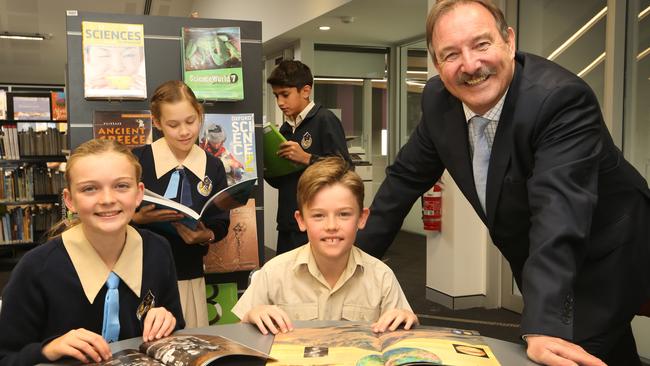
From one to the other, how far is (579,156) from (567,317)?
0.34 metres

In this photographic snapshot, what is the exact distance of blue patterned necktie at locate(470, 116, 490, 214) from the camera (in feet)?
4.82

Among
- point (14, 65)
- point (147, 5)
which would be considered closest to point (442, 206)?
point (147, 5)

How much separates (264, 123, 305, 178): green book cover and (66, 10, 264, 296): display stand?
2.8 inches

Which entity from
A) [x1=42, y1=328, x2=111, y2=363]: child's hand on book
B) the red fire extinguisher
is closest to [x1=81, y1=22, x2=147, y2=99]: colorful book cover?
[x1=42, y1=328, x2=111, y2=363]: child's hand on book

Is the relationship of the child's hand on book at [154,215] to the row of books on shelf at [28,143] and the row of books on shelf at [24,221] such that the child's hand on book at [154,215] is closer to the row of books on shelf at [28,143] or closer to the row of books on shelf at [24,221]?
the row of books on shelf at [24,221]

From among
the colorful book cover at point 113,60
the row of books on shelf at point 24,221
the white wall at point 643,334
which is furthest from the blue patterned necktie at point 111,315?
the row of books on shelf at point 24,221

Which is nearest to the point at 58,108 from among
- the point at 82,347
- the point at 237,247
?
the point at 237,247

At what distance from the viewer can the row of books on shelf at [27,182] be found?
674 centimetres

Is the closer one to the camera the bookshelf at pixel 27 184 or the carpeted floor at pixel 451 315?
the carpeted floor at pixel 451 315

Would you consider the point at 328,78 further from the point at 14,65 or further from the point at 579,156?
the point at 14,65

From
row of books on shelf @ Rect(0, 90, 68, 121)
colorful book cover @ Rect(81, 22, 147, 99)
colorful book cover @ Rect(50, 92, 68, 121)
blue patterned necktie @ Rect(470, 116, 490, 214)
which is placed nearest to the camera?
blue patterned necktie @ Rect(470, 116, 490, 214)

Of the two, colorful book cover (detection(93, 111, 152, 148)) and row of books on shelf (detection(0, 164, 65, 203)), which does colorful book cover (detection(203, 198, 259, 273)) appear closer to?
colorful book cover (detection(93, 111, 152, 148))

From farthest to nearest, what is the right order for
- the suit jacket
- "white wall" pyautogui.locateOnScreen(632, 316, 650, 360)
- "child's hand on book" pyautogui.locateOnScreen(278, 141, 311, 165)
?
"white wall" pyautogui.locateOnScreen(632, 316, 650, 360) → "child's hand on book" pyautogui.locateOnScreen(278, 141, 311, 165) → the suit jacket

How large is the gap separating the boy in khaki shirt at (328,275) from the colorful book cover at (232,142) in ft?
3.57
